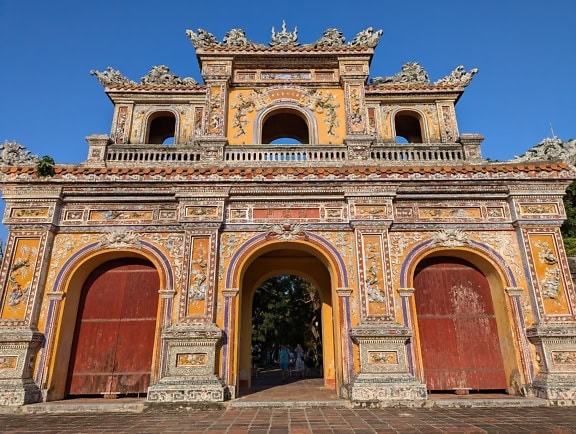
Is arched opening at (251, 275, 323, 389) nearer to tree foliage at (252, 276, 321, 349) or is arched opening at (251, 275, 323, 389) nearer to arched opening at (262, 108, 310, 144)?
tree foliage at (252, 276, 321, 349)

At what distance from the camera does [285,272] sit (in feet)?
39.3

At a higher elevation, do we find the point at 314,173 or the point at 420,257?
the point at 314,173

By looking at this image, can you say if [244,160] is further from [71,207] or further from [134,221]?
[71,207]

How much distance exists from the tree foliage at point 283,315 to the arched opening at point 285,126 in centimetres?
1256

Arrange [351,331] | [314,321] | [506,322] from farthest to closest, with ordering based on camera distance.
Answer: [314,321] < [506,322] < [351,331]

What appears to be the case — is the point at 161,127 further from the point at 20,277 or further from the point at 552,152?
the point at 552,152

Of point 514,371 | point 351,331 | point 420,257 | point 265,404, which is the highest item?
point 420,257

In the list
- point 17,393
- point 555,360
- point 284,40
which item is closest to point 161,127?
point 284,40

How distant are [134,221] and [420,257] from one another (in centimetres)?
705

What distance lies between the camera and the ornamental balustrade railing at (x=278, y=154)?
427 inches

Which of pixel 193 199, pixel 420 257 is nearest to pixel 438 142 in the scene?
pixel 420 257

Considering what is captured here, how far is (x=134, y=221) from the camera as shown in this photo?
9500 mm

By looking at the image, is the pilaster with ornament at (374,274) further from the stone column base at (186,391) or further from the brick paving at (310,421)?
the stone column base at (186,391)

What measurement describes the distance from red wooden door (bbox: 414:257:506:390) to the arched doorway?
2.74m
